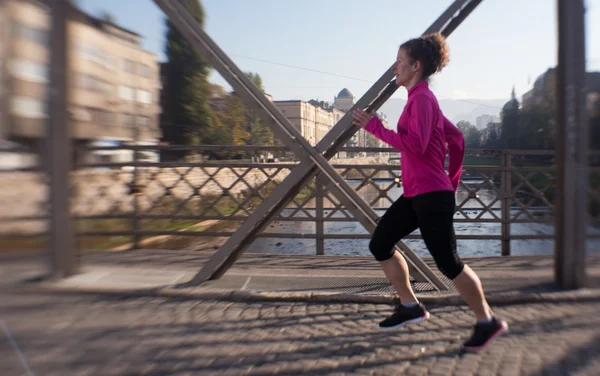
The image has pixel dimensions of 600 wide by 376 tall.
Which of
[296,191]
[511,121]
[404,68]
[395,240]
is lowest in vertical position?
[395,240]

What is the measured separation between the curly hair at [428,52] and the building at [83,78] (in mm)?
2666

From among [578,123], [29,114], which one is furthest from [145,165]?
[578,123]

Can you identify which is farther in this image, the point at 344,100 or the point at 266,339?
the point at 344,100

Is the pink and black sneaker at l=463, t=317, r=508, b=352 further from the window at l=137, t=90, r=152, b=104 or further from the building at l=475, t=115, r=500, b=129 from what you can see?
the window at l=137, t=90, r=152, b=104

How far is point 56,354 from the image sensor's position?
312cm

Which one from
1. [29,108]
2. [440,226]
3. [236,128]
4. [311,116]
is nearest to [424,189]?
[440,226]

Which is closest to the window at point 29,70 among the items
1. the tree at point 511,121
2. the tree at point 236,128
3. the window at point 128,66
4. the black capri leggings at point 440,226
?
the window at point 128,66

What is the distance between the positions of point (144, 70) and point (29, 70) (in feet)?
4.39

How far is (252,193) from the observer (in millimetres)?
6848

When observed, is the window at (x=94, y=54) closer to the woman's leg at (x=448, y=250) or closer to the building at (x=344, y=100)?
the building at (x=344, y=100)

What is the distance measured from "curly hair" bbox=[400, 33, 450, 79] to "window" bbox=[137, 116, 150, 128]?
125 inches

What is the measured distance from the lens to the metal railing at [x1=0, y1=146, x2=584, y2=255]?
21.4 feet

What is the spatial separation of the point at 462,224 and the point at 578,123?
2867 mm

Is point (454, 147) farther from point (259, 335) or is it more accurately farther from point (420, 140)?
point (259, 335)
